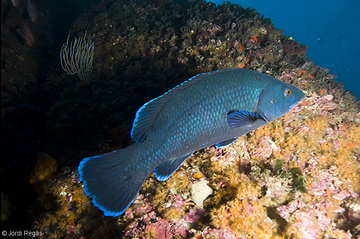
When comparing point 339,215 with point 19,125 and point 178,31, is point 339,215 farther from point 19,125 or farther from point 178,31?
point 19,125

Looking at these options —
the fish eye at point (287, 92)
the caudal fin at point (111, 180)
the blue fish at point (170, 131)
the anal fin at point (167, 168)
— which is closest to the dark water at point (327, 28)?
the fish eye at point (287, 92)

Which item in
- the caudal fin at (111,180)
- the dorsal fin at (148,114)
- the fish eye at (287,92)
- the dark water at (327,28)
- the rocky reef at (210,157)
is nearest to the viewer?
the caudal fin at (111,180)

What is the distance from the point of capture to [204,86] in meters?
2.34

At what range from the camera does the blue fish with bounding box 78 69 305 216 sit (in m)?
2.15

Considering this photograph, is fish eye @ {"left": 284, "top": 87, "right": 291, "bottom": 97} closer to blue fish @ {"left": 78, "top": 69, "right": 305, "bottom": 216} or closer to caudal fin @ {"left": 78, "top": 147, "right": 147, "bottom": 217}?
blue fish @ {"left": 78, "top": 69, "right": 305, "bottom": 216}

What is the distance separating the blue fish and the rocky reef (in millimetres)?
1104

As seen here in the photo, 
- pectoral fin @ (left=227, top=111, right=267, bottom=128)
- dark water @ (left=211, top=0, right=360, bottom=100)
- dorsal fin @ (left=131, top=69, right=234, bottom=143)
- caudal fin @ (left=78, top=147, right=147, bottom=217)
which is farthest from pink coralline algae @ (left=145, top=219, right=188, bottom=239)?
dark water @ (left=211, top=0, right=360, bottom=100)

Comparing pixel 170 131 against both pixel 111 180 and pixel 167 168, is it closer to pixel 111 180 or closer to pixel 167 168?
pixel 167 168

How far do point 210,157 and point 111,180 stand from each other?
1.88 metres

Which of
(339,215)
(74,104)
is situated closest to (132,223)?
(74,104)

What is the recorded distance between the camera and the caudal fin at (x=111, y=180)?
6.88 feet

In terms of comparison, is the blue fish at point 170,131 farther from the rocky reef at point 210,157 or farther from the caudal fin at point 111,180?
the rocky reef at point 210,157

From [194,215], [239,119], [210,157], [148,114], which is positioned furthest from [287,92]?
[194,215]

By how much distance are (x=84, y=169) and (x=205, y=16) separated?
6374 mm
